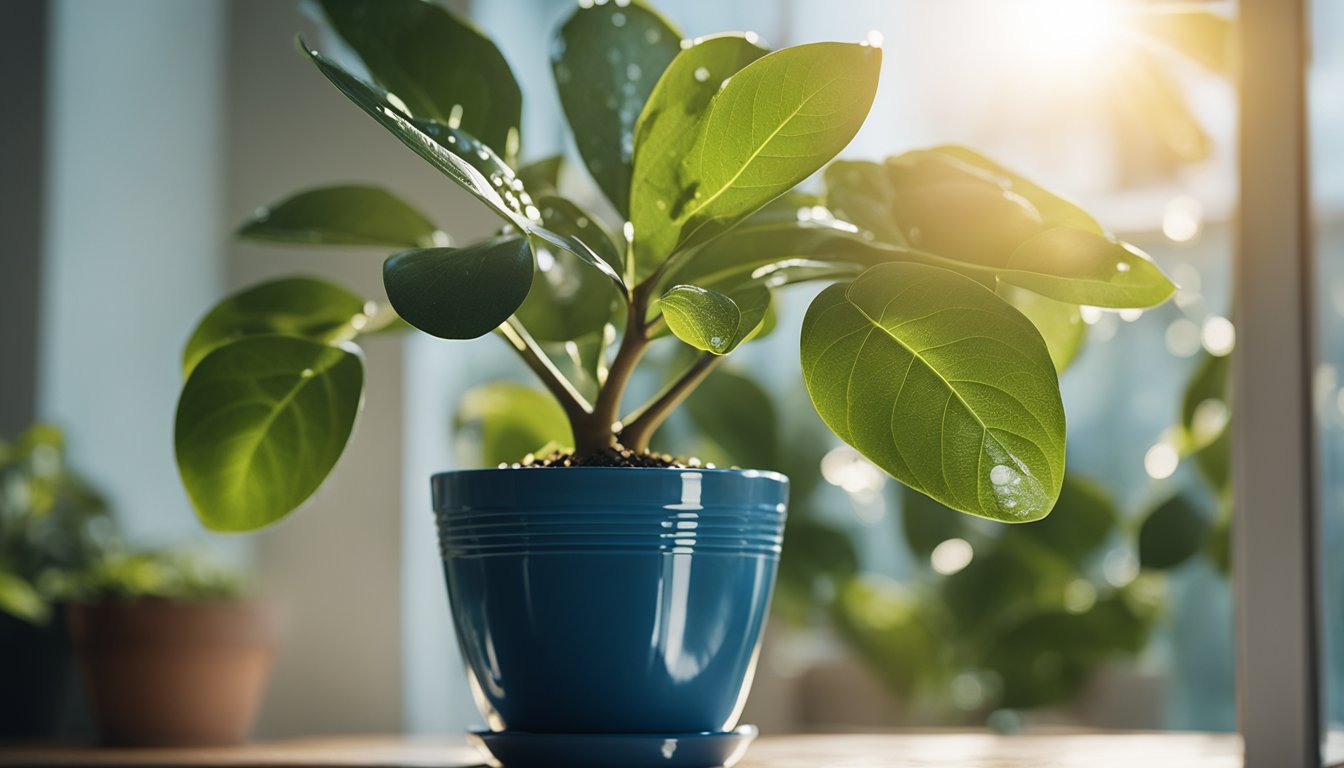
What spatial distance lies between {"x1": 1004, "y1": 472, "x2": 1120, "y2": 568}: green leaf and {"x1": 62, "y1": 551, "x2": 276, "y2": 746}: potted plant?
88 cm

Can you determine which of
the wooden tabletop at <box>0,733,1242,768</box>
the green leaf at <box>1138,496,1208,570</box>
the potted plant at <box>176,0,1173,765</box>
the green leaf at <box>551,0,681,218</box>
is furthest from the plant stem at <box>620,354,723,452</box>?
the green leaf at <box>1138,496,1208,570</box>

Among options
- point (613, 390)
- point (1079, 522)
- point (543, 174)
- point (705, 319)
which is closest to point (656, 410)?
point (613, 390)

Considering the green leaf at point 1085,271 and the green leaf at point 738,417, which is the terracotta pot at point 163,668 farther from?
the green leaf at point 1085,271

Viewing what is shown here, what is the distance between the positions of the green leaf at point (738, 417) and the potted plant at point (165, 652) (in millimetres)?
527

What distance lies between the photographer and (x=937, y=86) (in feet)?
5.87

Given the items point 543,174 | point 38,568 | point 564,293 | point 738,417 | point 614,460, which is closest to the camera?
point 614,460

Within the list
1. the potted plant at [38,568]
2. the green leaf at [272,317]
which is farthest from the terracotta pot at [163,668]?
the green leaf at [272,317]

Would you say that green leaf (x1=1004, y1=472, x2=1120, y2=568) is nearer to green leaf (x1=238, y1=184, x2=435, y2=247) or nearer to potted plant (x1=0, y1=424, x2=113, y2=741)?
green leaf (x1=238, y1=184, x2=435, y2=247)

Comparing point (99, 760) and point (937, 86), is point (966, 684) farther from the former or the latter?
point (99, 760)

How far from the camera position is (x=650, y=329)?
0.67 m

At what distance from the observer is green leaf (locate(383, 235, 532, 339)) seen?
19.7 inches

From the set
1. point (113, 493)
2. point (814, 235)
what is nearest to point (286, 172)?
point (113, 493)

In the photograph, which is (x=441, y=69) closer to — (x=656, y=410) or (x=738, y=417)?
(x=656, y=410)

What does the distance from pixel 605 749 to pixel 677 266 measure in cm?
27
